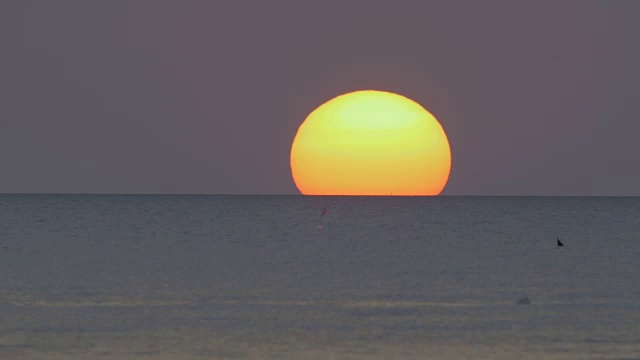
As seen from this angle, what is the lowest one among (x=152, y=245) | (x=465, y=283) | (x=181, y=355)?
(x=181, y=355)

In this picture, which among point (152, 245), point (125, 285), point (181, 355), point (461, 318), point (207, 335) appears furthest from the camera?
point (152, 245)

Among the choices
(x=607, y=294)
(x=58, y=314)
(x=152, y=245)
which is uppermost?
(x=152, y=245)

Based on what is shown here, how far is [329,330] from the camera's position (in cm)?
2719

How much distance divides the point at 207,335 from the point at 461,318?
254 inches

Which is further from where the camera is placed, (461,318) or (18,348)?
(461,318)

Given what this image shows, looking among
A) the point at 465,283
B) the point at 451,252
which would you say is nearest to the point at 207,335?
the point at 465,283

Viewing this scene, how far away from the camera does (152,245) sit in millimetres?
67750

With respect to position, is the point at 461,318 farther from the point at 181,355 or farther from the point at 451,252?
the point at 451,252

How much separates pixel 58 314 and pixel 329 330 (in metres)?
6.97

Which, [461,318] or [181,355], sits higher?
[461,318]

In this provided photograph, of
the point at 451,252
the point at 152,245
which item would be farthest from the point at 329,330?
the point at 152,245

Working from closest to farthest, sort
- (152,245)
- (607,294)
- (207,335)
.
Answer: (207,335) < (607,294) < (152,245)

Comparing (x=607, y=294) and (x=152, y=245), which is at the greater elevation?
(x=152, y=245)

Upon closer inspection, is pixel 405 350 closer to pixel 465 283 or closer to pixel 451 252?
pixel 465 283
